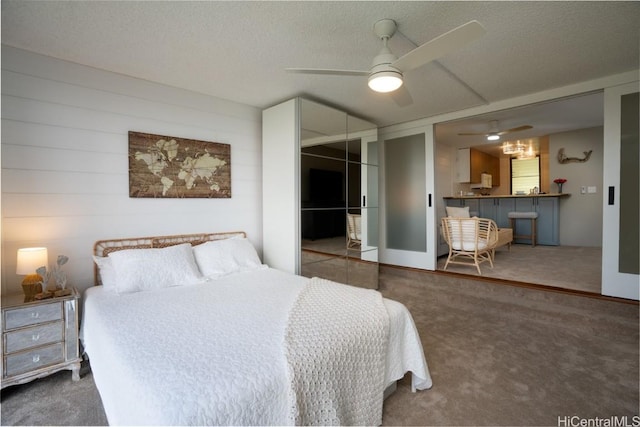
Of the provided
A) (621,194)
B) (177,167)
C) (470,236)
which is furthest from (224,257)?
(621,194)

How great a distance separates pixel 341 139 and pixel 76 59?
272cm

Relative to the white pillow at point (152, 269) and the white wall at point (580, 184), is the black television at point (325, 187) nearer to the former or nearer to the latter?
the white pillow at point (152, 269)

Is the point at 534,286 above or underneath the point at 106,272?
underneath

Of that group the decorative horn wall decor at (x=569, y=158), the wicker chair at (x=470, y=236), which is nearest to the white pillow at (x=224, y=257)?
the wicker chair at (x=470, y=236)

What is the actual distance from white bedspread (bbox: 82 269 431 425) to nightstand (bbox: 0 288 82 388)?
0.11 meters

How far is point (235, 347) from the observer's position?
143 cm

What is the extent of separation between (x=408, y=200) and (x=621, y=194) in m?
2.36

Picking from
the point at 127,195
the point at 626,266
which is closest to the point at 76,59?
the point at 127,195

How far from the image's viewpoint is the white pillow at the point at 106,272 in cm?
240

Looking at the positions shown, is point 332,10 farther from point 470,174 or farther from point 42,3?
point 470,174

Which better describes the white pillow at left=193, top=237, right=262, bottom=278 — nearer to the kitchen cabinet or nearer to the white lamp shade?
the white lamp shade

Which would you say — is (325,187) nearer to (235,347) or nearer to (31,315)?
(235,347)

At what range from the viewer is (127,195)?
2.79 metres

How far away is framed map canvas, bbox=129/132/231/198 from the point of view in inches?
111
